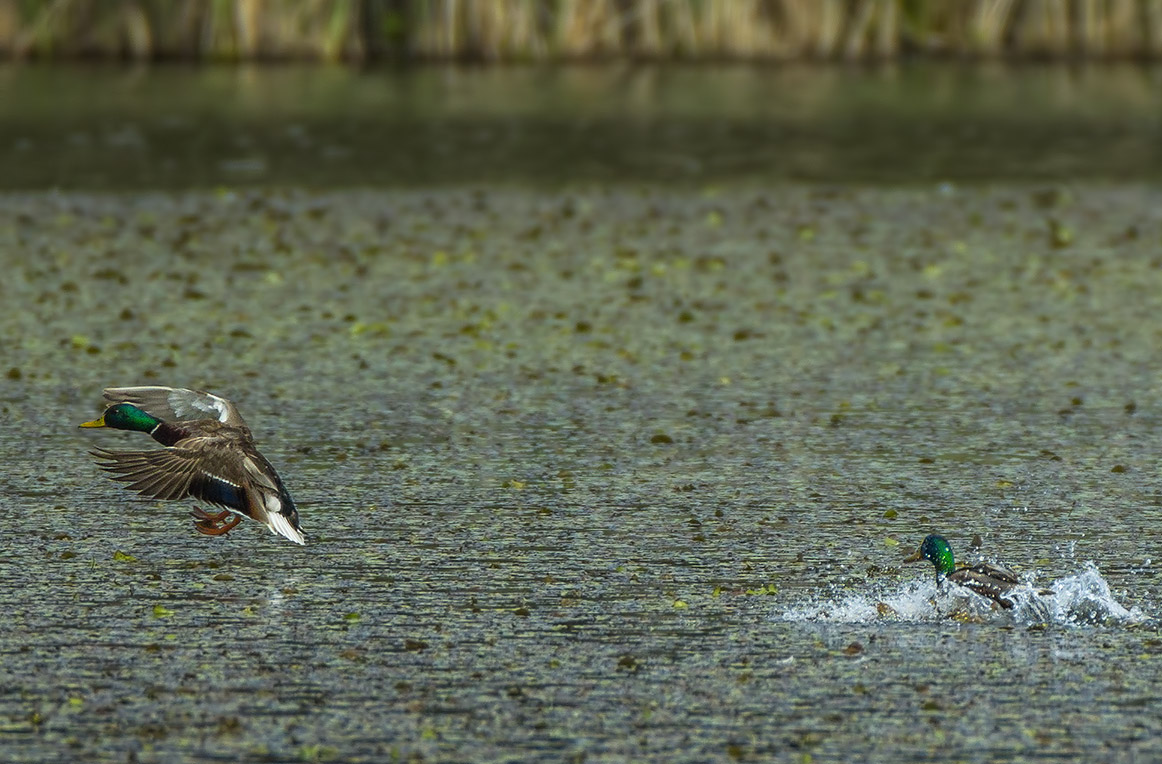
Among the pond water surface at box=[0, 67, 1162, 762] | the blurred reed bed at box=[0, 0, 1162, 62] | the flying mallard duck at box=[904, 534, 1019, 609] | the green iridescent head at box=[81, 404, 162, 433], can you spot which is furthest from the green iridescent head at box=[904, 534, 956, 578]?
the blurred reed bed at box=[0, 0, 1162, 62]

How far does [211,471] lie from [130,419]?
530 mm

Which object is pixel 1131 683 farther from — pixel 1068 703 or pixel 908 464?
pixel 908 464

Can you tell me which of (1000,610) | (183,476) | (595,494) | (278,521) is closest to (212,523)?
(183,476)

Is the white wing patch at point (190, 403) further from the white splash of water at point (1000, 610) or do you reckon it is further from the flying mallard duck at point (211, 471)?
the white splash of water at point (1000, 610)

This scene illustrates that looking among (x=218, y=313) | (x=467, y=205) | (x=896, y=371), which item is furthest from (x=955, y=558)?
(x=467, y=205)

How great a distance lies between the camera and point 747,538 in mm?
6785

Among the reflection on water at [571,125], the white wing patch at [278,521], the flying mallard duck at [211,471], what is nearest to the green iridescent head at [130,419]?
the flying mallard duck at [211,471]

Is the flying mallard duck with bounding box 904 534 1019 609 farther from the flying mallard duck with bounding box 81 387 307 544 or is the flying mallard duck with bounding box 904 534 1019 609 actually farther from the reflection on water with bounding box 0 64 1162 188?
the reflection on water with bounding box 0 64 1162 188

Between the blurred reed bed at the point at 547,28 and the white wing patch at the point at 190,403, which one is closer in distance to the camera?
the white wing patch at the point at 190,403

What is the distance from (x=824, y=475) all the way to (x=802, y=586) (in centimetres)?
145

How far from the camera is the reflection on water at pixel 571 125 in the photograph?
16625mm

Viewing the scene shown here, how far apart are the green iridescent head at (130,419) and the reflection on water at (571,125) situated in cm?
900

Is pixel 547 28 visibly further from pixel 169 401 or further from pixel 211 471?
pixel 211 471

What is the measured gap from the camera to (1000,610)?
5.95m
